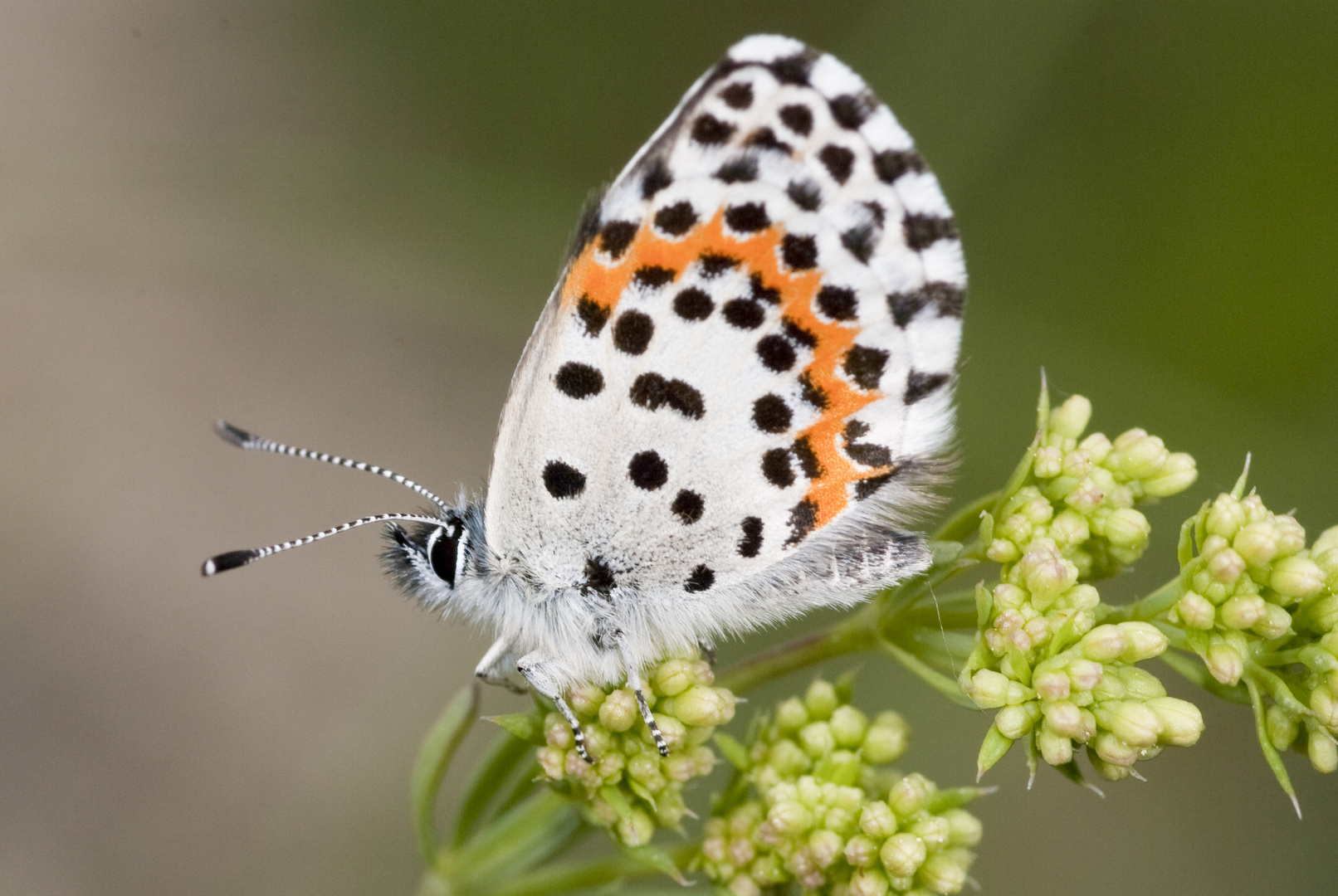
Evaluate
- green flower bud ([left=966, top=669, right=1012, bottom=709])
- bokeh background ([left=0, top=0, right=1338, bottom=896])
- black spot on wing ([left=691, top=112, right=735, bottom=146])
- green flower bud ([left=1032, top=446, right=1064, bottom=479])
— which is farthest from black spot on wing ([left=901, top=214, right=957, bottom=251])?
bokeh background ([left=0, top=0, right=1338, bottom=896])

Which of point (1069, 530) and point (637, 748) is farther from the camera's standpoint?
point (637, 748)

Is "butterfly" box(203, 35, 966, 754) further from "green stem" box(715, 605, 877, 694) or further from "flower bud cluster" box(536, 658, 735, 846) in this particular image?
"green stem" box(715, 605, 877, 694)

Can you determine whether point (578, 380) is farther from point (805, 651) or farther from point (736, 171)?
point (805, 651)

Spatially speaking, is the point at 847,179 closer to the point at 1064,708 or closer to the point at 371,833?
the point at 1064,708

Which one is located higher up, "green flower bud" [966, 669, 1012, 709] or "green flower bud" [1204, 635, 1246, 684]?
"green flower bud" [1204, 635, 1246, 684]

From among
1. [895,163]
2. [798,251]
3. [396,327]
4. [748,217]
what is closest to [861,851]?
[798,251]
